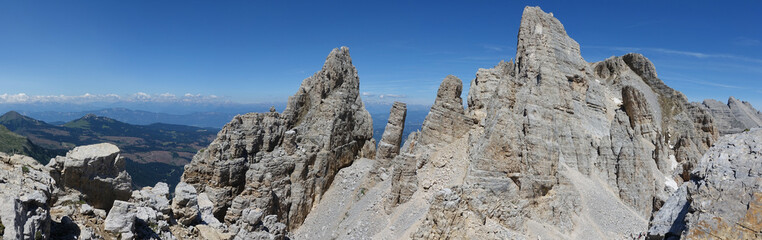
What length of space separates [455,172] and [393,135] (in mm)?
13343

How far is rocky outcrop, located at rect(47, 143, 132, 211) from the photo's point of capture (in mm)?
13477

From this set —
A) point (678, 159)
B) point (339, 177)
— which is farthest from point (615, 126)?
point (339, 177)

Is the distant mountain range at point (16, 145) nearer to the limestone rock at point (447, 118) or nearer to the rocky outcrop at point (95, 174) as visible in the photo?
the rocky outcrop at point (95, 174)

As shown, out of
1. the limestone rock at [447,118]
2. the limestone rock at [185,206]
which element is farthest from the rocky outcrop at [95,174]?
the limestone rock at [447,118]

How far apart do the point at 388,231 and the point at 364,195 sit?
35.9ft

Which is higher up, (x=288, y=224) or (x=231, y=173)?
(x=231, y=173)

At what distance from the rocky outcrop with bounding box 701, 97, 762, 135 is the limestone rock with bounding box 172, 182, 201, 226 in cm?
9276

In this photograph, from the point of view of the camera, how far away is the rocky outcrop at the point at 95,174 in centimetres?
1348

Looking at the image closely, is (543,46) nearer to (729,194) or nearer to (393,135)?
(393,135)

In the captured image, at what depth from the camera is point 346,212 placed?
36.5m

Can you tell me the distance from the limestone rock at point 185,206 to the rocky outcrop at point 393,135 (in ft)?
73.2

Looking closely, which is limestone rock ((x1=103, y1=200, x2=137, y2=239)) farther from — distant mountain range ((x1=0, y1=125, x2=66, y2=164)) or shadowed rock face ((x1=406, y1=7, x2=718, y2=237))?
distant mountain range ((x1=0, y1=125, x2=66, y2=164))

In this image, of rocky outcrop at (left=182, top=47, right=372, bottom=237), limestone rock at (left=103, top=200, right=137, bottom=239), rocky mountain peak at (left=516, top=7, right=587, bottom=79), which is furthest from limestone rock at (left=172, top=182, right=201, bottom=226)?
rocky mountain peak at (left=516, top=7, right=587, bottom=79)

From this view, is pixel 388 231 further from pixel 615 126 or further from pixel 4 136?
pixel 4 136
